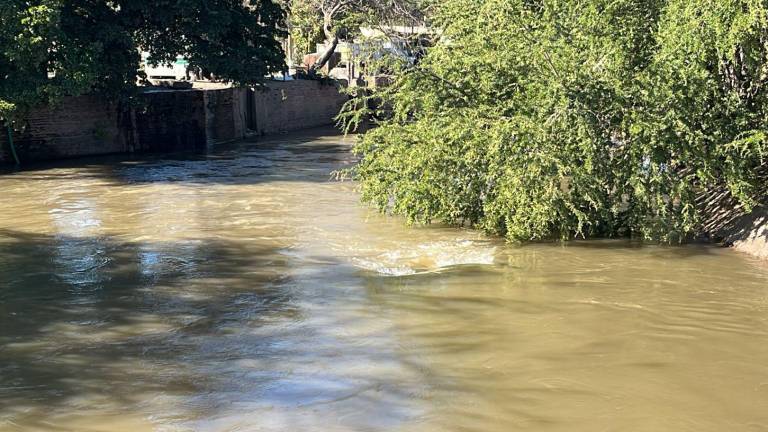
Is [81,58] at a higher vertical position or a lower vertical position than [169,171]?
higher

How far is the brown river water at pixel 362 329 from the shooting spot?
6281mm

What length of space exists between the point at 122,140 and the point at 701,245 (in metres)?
16.5

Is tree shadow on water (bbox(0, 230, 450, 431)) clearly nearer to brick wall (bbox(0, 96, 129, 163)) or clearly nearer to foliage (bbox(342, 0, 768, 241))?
foliage (bbox(342, 0, 768, 241))

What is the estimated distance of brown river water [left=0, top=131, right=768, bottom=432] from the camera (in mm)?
6281

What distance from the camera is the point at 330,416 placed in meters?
6.17

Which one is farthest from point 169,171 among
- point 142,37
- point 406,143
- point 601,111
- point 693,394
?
point 693,394

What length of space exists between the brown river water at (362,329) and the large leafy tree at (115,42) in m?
6.13

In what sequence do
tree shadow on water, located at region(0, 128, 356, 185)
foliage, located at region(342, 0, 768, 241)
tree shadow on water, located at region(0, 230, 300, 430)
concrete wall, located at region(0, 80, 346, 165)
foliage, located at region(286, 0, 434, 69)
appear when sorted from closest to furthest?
tree shadow on water, located at region(0, 230, 300, 430)
foliage, located at region(342, 0, 768, 241)
tree shadow on water, located at region(0, 128, 356, 185)
concrete wall, located at region(0, 80, 346, 165)
foliage, located at region(286, 0, 434, 69)

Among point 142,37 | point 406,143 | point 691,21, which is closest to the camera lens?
point 691,21

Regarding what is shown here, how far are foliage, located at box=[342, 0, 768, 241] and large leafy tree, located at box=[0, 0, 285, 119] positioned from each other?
1022cm

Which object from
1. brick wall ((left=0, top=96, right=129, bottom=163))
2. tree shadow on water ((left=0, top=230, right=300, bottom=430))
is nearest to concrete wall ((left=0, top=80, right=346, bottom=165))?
brick wall ((left=0, top=96, right=129, bottom=163))

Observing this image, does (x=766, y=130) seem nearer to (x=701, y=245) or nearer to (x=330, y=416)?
(x=701, y=245)

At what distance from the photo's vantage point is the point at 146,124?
2336 cm

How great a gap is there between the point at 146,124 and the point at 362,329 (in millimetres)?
16794
